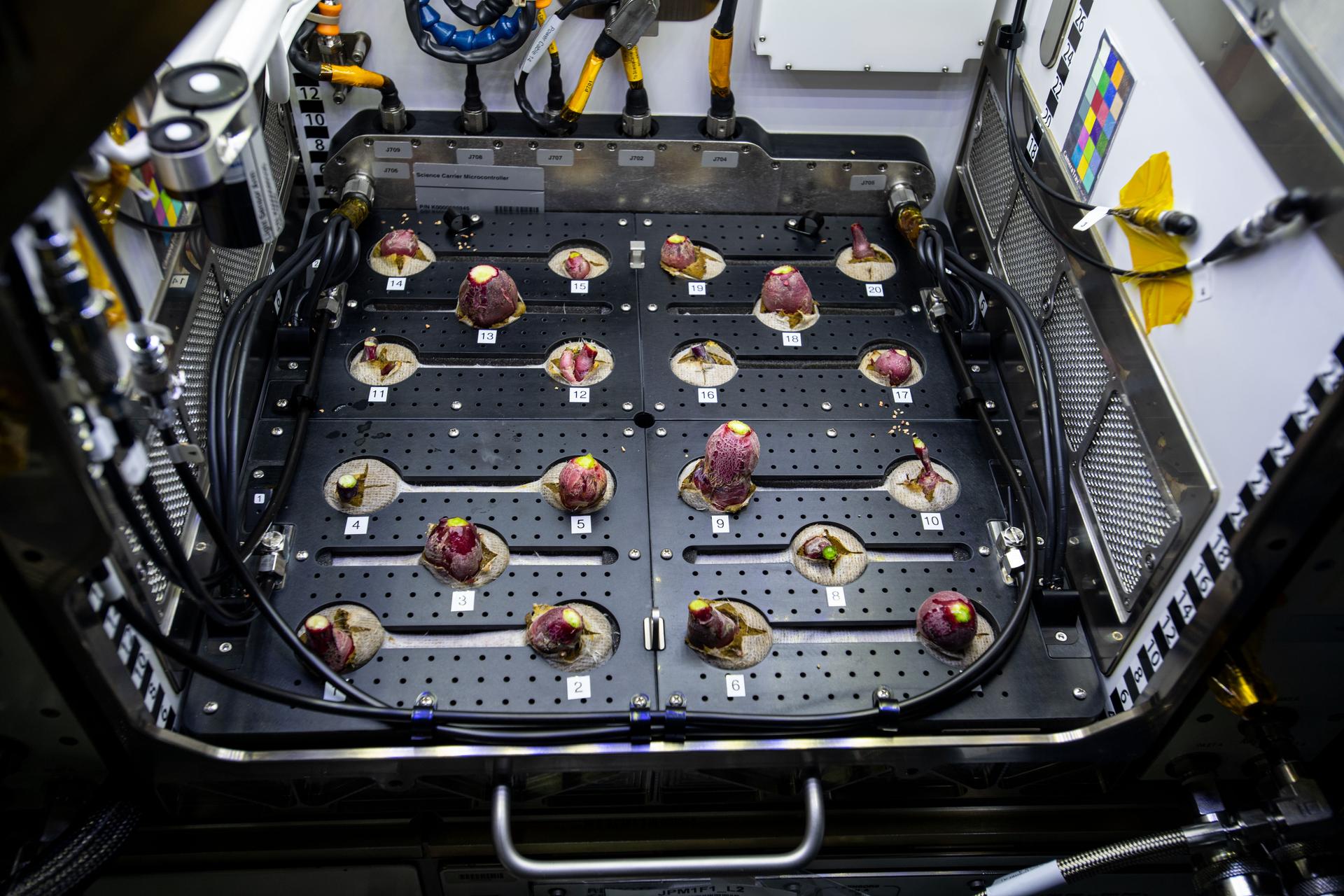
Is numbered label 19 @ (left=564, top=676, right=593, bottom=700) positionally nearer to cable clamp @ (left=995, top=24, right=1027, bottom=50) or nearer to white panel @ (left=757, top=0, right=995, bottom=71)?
white panel @ (left=757, top=0, right=995, bottom=71)

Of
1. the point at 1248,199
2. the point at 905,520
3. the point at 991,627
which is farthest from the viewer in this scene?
the point at 905,520

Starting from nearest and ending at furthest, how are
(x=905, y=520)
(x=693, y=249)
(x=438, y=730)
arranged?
(x=438, y=730), (x=905, y=520), (x=693, y=249)

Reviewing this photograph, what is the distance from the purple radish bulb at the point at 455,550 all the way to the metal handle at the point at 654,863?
14.5 inches

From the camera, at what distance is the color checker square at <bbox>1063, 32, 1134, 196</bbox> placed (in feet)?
6.02

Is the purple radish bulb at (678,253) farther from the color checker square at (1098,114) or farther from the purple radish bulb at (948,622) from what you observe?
the purple radish bulb at (948,622)

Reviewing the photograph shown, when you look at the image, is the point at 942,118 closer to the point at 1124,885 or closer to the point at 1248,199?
the point at 1248,199

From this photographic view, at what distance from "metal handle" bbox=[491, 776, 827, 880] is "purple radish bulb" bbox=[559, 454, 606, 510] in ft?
1.66

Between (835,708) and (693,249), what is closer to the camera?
(835,708)

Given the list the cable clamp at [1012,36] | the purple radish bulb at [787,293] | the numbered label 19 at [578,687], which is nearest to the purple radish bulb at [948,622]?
the numbered label 19 at [578,687]

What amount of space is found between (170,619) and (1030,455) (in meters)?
1.55

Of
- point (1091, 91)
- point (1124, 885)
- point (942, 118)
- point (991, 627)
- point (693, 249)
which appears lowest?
point (1124, 885)

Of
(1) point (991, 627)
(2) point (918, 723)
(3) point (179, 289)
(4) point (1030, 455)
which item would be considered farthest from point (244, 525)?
(4) point (1030, 455)

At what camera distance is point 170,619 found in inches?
66.9

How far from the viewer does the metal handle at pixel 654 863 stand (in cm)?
164
